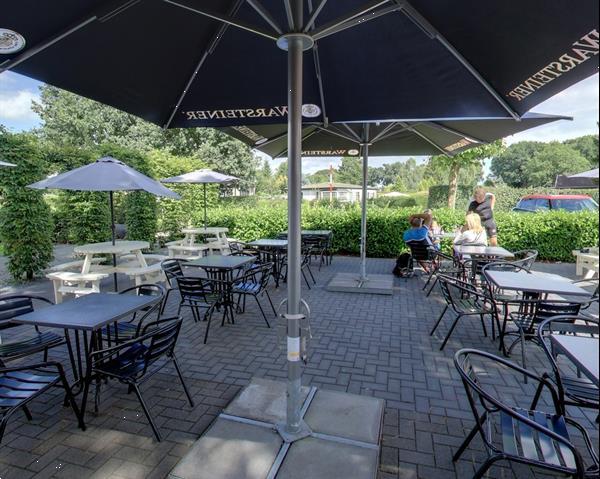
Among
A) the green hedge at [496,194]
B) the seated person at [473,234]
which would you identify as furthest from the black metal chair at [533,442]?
the green hedge at [496,194]

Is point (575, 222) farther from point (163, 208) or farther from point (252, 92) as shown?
point (163, 208)

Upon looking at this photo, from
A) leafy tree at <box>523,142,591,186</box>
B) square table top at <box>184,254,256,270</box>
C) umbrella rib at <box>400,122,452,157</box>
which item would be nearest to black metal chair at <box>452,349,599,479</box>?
square table top at <box>184,254,256,270</box>

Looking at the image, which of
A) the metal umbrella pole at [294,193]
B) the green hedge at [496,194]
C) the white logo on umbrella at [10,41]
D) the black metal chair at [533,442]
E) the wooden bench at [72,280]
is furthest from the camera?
the green hedge at [496,194]

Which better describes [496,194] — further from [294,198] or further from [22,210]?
[294,198]

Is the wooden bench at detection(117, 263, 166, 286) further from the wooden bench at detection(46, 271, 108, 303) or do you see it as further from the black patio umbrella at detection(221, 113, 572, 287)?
the black patio umbrella at detection(221, 113, 572, 287)

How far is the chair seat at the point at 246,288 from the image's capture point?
474 cm

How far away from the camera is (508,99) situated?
2.73 m

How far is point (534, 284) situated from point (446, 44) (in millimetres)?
2463

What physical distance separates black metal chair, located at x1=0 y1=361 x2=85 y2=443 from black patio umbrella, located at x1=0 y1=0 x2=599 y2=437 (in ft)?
5.00

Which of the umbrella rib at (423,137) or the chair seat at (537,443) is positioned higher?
the umbrella rib at (423,137)

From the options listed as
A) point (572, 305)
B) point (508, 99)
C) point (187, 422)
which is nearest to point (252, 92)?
point (508, 99)

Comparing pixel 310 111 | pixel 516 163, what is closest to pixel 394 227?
pixel 310 111

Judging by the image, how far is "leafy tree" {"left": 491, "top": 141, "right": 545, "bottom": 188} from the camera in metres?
20.0

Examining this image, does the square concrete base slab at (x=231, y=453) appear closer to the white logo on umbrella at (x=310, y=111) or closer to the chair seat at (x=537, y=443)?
the chair seat at (x=537, y=443)
